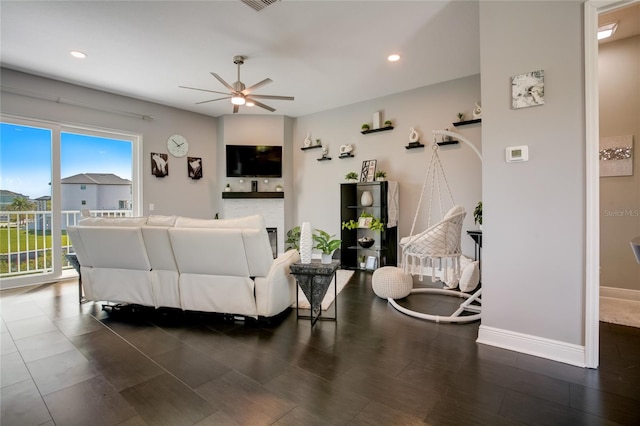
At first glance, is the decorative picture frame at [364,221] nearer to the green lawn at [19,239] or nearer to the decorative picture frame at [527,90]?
the decorative picture frame at [527,90]

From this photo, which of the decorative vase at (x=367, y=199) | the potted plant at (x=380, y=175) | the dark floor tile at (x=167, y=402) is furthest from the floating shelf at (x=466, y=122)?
the dark floor tile at (x=167, y=402)

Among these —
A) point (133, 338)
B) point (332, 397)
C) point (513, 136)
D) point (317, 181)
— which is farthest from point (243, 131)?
point (332, 397)

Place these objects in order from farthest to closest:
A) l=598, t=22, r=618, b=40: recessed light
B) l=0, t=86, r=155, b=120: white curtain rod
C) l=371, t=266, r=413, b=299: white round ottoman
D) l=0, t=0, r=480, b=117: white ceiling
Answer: l=0, t=86, r=155, b=120: white curtain rod → l=371, t=266, r=413, b=299: white round ottoman → l=598, t=22, r=618, b=40: recessed light → l=0, t=0, r=480, b=117: white ceiling

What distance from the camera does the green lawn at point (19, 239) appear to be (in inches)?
161

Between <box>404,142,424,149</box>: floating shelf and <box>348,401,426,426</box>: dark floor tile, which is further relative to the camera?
<box>404,142,424,149</box>: floating shelf

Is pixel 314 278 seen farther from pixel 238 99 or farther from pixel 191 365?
pixel 238 99

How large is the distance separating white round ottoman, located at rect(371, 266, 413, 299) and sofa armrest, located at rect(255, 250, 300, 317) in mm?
1075

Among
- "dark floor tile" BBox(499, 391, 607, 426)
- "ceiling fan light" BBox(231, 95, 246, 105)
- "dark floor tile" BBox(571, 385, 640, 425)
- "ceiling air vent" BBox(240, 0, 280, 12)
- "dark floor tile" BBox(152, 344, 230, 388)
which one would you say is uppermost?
"ceiling air vent" BBox(240, 0, 280, 12)

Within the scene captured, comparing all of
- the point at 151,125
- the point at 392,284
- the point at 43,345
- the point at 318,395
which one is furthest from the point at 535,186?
the point at 151,125

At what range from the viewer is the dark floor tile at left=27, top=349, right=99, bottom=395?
1.81m

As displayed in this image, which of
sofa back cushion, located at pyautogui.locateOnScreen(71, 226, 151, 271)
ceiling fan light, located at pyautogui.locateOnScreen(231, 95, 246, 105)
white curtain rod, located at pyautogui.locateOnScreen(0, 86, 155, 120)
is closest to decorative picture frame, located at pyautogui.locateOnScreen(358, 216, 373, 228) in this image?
ceiling fan light, located at pyautogui.locateOnScreen(231, 95, 246, 105)

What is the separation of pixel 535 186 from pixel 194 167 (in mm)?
5579

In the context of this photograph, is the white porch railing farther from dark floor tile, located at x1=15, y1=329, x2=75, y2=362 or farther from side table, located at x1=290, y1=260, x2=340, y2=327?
side table, located at x1=290, y1=260, x2=340, y2=327

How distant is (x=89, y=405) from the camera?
1.61 m
